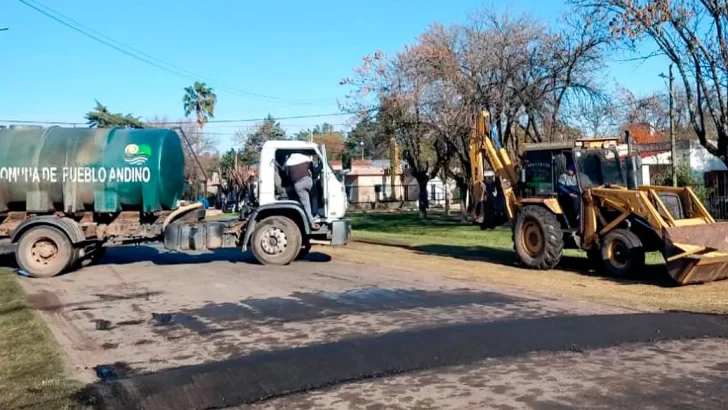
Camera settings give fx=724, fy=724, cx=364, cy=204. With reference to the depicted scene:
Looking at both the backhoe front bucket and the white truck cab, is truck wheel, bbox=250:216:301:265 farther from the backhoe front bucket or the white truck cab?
the backhoe front bucket

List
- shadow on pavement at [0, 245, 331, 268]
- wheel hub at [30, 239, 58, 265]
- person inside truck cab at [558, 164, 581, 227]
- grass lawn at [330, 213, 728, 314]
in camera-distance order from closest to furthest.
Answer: grass lawn at [330, 213, 728, 314], person inside truck cab at [558, 164, 581, 227], wheel hub at [30, 239, 58, 265], shadow on pavement at [0, 245, 331, 268]

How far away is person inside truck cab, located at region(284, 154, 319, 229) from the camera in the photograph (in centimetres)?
1700

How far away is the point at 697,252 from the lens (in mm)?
12945

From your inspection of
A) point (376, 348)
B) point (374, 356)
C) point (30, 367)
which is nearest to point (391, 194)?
point (376, 348)

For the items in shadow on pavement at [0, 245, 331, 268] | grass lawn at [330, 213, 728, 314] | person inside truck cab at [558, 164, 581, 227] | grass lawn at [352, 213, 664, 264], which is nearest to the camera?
grass lawn at [330, 213, 728, 314]

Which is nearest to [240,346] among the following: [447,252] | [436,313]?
[436,313]

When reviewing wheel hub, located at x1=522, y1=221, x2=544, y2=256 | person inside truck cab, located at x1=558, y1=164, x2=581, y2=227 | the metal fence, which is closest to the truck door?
wheel hub, located at x1=522, y1=221, x2=544, y2=256

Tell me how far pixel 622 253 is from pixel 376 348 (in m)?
7.87

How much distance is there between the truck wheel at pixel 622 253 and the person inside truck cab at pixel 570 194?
1122mm

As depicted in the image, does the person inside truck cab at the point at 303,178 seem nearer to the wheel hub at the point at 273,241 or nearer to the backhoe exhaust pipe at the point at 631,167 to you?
the wheel hub at the point at 273,241

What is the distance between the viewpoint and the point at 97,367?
25.5ft

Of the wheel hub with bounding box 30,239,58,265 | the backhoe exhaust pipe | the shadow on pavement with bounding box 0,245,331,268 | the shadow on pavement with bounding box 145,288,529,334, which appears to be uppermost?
the backhoe exhaust pipe

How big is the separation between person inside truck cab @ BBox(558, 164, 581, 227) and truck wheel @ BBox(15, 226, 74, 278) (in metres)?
11.0

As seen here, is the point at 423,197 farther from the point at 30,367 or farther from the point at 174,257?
the point at 30,367
